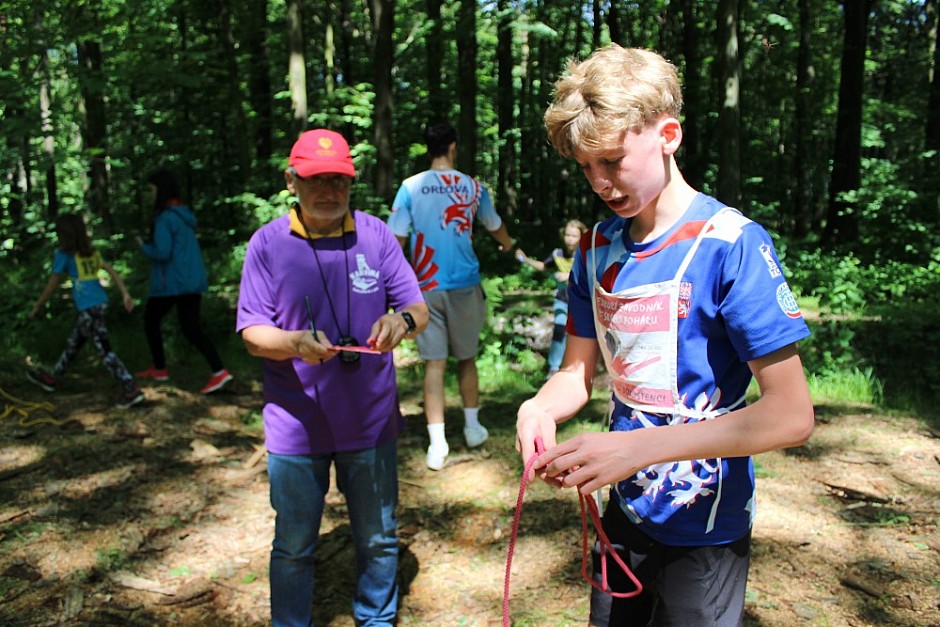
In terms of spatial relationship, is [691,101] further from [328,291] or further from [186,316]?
[328,291]

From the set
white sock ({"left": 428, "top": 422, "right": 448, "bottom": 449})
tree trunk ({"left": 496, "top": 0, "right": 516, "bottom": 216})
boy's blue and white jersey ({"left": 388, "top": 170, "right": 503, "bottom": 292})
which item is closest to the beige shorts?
boy's blue and white jersey ({"left": 388, "top": 170, "right": 503, "bottom": 292})

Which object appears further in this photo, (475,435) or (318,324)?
(475,435)

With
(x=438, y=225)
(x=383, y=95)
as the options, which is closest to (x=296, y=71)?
(x=383, y=95)

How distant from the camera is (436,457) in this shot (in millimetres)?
5125

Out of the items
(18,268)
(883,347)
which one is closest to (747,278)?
(883,347)

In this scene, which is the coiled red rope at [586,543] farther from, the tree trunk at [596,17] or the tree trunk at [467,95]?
the tree trunk at [596,17]

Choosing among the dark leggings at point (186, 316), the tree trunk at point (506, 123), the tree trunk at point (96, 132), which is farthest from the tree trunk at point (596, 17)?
the dark leggings at point (186, 316)

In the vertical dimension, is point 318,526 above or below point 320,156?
below

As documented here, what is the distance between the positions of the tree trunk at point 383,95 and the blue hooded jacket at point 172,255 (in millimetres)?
4547

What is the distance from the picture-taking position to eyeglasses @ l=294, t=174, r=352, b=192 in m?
2.85

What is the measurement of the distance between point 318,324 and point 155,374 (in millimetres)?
5030

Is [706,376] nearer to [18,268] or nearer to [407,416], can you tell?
[407,416]

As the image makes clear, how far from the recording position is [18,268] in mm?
10352

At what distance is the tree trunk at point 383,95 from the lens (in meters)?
11.0
